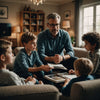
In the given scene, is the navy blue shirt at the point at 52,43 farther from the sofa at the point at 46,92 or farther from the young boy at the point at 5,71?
the sofa at the point at 46,92

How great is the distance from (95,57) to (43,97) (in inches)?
37.1

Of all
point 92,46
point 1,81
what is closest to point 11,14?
point 92,46

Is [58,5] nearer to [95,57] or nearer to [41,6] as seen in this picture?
[41,6]

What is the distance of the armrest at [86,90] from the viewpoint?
3.98ft

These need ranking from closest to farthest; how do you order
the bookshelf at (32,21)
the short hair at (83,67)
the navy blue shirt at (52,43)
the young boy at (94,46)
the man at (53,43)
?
the short hair at (83,67) < the young boy at (94,46) < the man at (53,43) < the navy blue shirt at (52,43) < the bookshelf at (32,21)

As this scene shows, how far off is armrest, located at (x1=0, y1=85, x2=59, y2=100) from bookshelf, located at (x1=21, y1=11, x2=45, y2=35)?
668 centimetres

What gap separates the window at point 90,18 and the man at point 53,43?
406 centimetres

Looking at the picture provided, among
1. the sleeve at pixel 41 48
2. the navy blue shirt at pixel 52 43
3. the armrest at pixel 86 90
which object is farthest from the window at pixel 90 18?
the armrest at pixel 86 90

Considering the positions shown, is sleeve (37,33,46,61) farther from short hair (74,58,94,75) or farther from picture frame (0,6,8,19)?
picture frame (0,6,8,19)

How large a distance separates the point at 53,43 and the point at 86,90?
1411 millimetres

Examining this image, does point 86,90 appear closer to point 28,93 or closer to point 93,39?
point 28,93

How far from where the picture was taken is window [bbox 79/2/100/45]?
631 centimetres

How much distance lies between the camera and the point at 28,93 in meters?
1.14

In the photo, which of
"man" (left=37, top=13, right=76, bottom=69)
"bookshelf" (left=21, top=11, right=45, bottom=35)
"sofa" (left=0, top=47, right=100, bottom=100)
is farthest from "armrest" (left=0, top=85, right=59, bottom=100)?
"bookshelf" (left=21, top=11, right=45, bottom=35)
